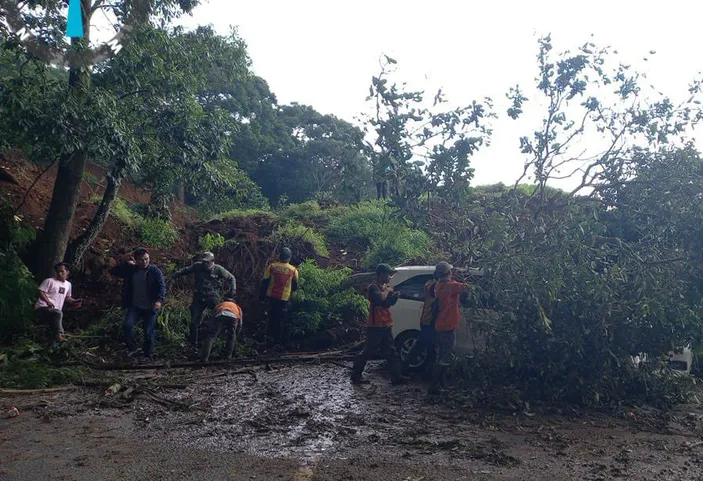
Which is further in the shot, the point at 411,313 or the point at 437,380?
the point at 411,313

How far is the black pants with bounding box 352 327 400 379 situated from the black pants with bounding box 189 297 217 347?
111 inches

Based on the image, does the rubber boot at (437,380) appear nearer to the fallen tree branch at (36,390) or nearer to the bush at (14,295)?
the fallen tree branch at (36,390)

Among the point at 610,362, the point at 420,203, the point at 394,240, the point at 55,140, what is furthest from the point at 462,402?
the point at 394,240

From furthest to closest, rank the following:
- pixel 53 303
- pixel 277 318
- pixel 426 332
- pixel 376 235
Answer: pixel 376 235 < pixel 277 318 < pixel 53 303 < pixel 426 332

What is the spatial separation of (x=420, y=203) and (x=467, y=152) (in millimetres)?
910

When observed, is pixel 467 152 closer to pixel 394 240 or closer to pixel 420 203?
pixel 420 203

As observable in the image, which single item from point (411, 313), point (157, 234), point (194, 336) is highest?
point (157, 234)

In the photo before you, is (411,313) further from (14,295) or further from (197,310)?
(14,295)

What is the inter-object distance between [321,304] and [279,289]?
39.3 inches

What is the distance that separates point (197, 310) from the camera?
10523mm

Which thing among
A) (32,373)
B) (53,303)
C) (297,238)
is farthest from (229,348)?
(297,238)

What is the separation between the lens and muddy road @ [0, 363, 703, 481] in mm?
5293

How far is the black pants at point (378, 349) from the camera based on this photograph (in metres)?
8.75

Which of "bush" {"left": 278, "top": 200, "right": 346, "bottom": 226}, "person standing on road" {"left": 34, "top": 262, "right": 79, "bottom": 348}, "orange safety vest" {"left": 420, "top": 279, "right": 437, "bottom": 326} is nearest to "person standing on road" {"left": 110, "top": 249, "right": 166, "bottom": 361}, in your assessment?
"person standing on road" {"left": 34, "top": 262, "right": 79, "bottom": 348}
